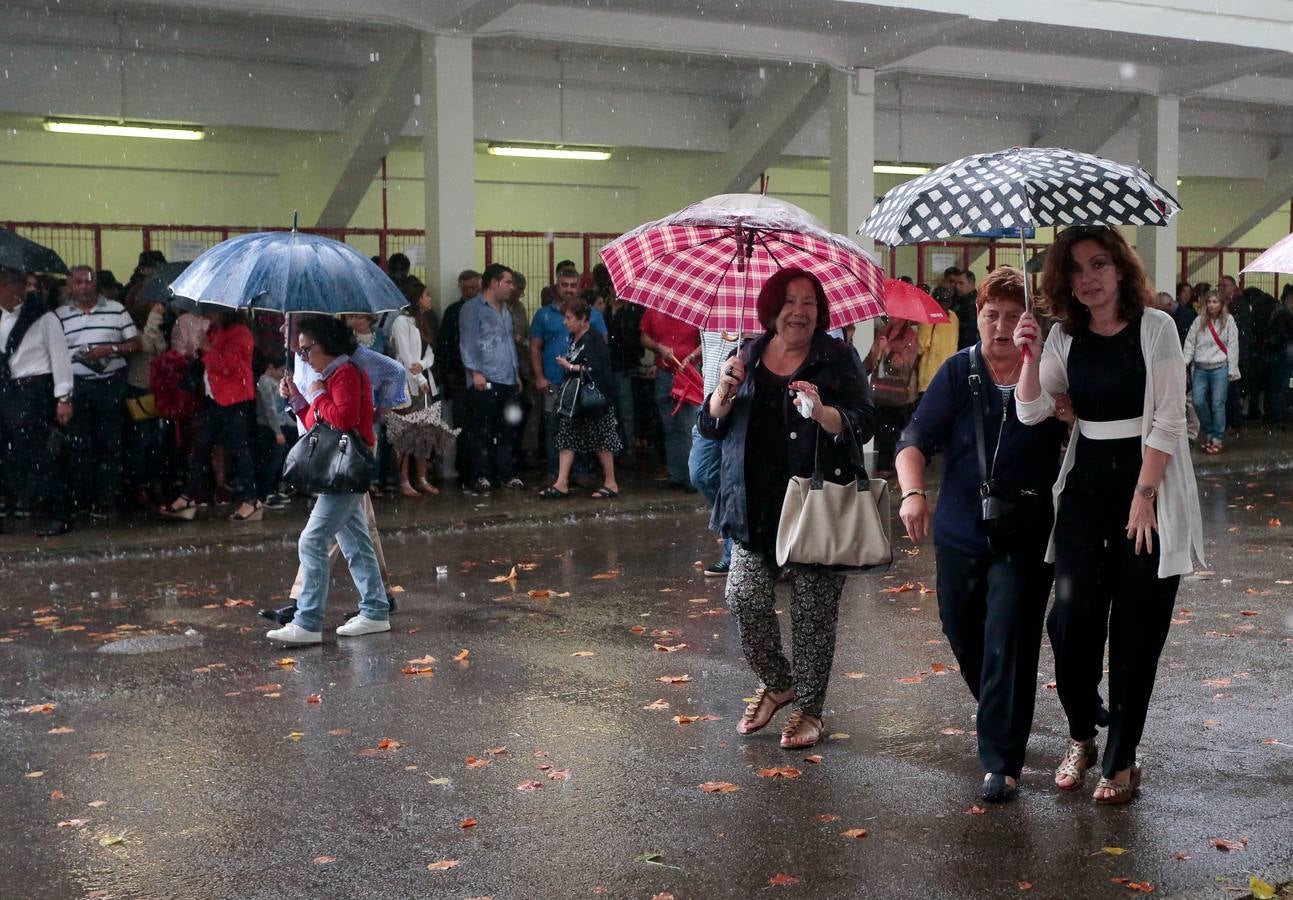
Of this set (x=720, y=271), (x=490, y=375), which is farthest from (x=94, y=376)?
(x=720, y=271)

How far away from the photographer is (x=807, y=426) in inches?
236

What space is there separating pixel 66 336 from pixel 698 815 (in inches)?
342

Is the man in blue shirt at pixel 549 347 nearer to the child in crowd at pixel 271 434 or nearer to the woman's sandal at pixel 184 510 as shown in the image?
the child in crowd at pixel 271 434

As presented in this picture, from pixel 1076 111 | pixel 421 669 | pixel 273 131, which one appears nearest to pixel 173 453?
pixel 273 131

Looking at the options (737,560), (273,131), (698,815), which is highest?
(273,131)

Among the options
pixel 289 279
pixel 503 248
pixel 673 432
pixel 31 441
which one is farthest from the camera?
pixel 503 248

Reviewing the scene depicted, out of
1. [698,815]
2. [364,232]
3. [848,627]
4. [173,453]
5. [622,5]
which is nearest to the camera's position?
[698,815]

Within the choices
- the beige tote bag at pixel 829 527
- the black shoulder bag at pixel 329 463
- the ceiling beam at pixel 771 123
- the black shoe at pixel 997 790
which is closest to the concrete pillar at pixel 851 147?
the ceiling beam at pixel 771 123

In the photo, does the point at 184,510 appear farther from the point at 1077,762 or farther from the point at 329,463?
the point at 1077,762

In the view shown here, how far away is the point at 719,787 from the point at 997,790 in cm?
97

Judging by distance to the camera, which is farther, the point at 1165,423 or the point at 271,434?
the point at 271,434

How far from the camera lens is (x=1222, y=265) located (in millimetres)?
23969

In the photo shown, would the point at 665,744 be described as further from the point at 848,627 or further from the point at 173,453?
the point at 173,453

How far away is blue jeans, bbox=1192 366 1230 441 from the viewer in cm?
1798
